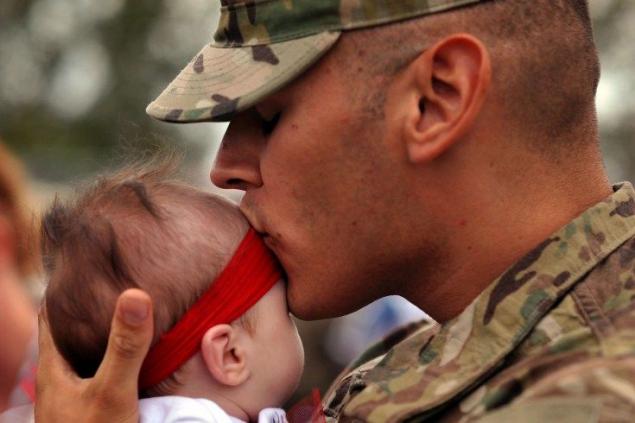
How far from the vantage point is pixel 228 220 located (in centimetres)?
325

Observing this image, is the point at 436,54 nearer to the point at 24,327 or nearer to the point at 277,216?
the point at 277,216

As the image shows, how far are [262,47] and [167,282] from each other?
0.66m

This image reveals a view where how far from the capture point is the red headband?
3131 mm

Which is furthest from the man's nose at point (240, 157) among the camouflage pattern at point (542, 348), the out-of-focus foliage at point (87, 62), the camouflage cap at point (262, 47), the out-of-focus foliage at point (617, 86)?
the out-of-focus foliage at point (87, 62)

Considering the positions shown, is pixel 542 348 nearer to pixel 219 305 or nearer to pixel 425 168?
pixel 425 168

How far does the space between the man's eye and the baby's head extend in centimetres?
29

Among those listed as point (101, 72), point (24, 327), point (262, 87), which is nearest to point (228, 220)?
point (262, 87)

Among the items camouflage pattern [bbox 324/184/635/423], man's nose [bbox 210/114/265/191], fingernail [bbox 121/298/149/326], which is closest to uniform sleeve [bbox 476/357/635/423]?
camouflage pattern [bbox 324/184/635/423]

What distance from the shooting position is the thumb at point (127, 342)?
287cm

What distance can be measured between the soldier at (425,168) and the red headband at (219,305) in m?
0.12

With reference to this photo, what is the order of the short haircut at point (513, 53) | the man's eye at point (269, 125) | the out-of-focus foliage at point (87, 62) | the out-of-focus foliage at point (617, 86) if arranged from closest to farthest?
the short haircut at point (513, 53) → the man's eye at point (269, 125) → the out-of-focus foliage at point (617, 86) → the out-of-focus foliage at point (87, 62)

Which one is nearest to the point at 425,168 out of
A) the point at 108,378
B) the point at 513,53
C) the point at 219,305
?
the point at 513,53

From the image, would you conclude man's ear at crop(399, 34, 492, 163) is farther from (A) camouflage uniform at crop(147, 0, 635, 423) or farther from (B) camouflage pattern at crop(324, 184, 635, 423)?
(B) camouflage pattern at crop(324, 184, 635, 423)

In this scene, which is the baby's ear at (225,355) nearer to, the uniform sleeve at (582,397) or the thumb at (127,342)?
the thumb at (127,342)
